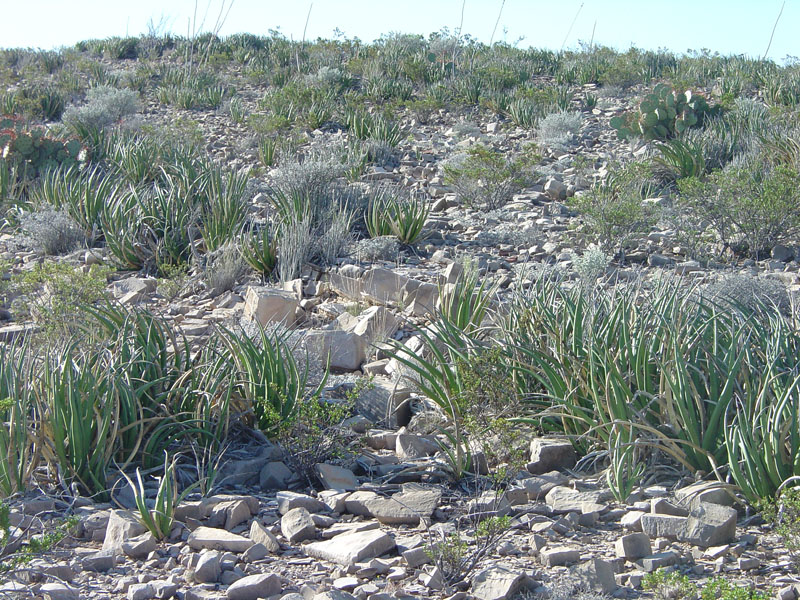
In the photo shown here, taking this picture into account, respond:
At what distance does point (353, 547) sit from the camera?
2.69 metres

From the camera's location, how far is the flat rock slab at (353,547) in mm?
2656

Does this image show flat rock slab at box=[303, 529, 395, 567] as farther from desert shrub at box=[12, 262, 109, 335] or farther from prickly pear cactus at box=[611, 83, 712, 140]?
prickly pear cactus at box=[611, 83, 712, 140]

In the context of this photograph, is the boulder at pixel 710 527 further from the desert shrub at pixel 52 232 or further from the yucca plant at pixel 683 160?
the desert shrub at pixel 52 232

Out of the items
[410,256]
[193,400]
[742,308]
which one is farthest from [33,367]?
[410,256]

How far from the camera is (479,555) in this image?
2.59 m

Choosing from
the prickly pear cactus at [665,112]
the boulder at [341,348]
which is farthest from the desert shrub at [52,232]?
the prickly pear cactus at [665,112]

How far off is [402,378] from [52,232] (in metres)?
4.85

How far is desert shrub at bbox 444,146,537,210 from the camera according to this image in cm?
864

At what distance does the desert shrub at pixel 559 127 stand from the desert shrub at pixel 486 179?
98.0 inches

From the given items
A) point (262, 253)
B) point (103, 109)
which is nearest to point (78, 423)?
point (262, 253)

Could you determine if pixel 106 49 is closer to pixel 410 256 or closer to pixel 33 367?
pixel 410 256

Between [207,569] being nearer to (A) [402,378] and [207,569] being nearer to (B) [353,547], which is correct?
(B) [353,547]

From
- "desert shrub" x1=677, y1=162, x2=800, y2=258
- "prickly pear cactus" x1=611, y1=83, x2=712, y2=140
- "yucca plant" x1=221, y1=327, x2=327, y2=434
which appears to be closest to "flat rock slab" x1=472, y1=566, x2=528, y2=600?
"yucca plant" x1=221, y1=327, x2=327, y2=434

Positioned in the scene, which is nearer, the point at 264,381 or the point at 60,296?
the point at 264,381
